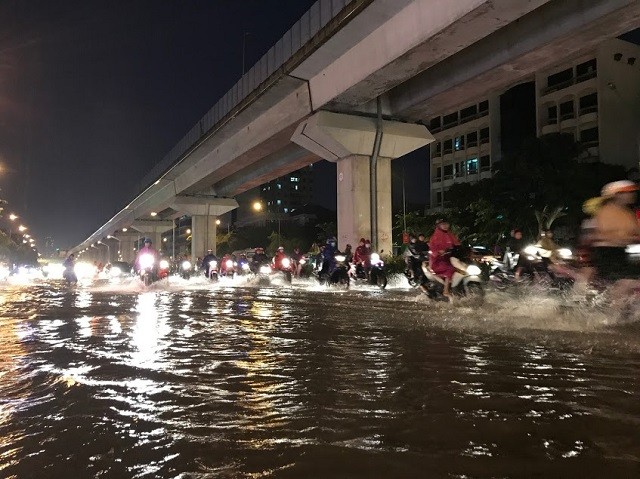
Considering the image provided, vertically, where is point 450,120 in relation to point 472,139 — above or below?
above

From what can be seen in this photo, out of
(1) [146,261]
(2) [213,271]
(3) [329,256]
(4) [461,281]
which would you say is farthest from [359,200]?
(4) [461,281]

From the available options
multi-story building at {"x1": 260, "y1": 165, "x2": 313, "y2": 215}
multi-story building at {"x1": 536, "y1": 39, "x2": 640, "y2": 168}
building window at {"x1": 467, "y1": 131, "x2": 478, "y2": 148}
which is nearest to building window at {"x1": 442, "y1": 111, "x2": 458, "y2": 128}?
building window at {"x1": 467, "y1": 131, "x2": 478, "y2": 148}

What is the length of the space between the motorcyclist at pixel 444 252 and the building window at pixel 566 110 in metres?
46.3

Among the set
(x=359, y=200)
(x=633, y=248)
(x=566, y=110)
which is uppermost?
(x=566, y=110)

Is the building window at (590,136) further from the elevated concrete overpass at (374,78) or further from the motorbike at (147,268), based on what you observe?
the motorbike at (147,268)

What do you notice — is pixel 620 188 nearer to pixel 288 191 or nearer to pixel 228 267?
pixel 228 267

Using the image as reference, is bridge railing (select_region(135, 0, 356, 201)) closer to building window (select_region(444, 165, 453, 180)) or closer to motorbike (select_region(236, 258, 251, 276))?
motorbike (select_region(236, 258, 251, 276))

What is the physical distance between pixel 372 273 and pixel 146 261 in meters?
7.98

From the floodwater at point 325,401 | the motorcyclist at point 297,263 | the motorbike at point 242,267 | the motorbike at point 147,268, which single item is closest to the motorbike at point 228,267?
the motorbike at point 242,267

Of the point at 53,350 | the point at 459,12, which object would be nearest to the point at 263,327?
the point at 53,350

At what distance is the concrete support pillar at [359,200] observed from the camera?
21.1 m

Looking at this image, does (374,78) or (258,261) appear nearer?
(374,78)

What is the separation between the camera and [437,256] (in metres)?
10.0

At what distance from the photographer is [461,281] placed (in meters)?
9.90
